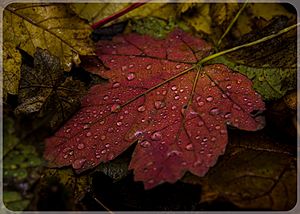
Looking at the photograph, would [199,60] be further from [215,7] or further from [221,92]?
[215,7]

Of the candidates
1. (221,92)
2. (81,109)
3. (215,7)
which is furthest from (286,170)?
(215,7)

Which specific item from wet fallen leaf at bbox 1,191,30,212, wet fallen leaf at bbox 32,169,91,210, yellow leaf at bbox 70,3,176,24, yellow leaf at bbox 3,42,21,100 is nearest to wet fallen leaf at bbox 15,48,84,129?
yellow leaf at bbox 3,42,21,100

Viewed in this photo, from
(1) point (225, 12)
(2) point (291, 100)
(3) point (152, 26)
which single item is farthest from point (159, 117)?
(1) point (225, 12)

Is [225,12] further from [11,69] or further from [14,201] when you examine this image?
[14,201]

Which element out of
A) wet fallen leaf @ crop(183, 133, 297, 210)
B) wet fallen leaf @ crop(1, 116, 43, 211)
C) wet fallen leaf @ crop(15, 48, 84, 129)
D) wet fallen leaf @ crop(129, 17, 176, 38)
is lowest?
wet fallen leaf @ crop(1, 116, 43, 211)

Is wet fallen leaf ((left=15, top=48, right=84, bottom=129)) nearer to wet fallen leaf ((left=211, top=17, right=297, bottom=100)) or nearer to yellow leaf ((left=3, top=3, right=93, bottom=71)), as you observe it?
yellow leaf ((left=3, top=3, right=93, bottom=71))

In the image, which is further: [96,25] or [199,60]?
[96,25]
